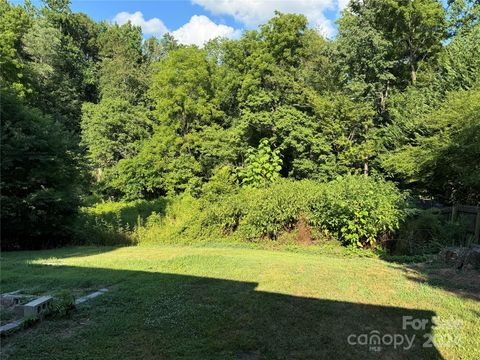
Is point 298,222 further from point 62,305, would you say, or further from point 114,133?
point 114,133

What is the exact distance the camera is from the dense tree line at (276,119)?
1198cm

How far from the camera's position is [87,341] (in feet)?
11.4

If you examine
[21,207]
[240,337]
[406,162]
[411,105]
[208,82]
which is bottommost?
[240,337]

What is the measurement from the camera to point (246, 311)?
4.38 m

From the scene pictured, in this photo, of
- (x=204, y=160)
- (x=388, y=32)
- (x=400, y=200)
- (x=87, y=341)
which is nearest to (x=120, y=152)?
(x=204, y=160)

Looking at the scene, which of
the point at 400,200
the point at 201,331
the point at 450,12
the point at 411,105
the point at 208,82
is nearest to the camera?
the point at 201,331

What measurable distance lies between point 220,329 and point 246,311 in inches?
24.2

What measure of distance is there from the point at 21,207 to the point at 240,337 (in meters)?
10.3

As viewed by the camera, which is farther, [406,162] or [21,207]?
[406,162]

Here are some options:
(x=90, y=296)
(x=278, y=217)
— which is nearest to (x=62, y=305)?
(x=90, y=296)

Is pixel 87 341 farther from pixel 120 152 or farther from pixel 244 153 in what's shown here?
pixel 120 152

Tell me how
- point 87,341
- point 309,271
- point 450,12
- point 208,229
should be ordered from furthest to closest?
point 450,12 < point 208,229 < point 309,271 < point 87,341

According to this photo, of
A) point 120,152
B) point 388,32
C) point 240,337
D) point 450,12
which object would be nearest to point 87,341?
point 240,337

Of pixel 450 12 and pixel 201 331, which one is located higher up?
pixel 450 12
